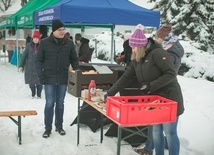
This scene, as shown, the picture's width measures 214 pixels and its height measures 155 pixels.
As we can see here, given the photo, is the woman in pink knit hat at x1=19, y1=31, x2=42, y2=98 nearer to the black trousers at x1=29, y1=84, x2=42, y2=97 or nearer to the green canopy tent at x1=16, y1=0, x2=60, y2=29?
the black trousers at x1=29, y1=84, x2=42, y2=97

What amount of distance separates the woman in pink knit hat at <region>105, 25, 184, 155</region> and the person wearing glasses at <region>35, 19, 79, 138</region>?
1.49 m

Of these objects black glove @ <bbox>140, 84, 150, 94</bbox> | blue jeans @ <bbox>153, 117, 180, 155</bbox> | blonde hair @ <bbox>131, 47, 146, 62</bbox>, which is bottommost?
blue jeans @ <bbox>153, 117, 180, 155</bbox>

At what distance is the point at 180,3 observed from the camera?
16.7m

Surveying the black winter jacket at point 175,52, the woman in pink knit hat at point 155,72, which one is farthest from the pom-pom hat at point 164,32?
the woman in pink knit hat at point 155,72

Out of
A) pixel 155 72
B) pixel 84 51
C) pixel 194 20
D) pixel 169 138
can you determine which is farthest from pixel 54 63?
pixel 194 20

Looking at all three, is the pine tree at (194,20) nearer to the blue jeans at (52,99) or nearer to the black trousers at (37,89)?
the black trousers at (37,89)

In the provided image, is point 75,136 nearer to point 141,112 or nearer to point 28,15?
point 141,112

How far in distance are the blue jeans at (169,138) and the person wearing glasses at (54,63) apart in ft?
6.06

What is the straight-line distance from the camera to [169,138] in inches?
137

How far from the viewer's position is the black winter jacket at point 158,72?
124 inches

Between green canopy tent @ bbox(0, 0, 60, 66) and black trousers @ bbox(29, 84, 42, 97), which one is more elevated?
green canopy tent @ bbox(0, 0, 60, 66)

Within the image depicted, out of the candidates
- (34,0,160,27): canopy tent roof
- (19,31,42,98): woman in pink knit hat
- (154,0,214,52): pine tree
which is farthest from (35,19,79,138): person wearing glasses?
(154,0,214,52): pine tree

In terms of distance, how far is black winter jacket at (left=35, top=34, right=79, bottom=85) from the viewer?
186 inches

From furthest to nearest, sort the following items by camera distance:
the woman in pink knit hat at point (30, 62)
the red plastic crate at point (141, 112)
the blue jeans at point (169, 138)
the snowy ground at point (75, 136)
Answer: the woman in pink knit hat at point (30, 62)
the snowy ground at point (75, 136)
the blue jeans at point (169, 138)
the red plastic crate at point (141, 112)
